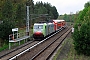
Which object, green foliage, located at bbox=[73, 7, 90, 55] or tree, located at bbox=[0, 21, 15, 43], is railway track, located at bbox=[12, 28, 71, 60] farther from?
tree, located at bbox=[0, 21, 15, 43]

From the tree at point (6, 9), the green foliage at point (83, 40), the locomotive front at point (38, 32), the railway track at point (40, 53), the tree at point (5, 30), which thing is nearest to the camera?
the railway track at point (40, 53)

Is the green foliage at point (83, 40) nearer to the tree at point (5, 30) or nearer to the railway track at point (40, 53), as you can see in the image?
the railway track at point (40, 53)

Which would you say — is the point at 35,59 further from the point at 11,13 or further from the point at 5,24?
the point at 11,13

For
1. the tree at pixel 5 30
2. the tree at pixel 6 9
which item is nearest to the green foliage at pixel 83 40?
the tree at pixel 5 30

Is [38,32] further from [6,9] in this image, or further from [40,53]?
[6,9]

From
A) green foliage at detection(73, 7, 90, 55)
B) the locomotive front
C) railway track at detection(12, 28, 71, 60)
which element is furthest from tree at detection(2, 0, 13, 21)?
green foliage at detection(73, 7, 90, 55)

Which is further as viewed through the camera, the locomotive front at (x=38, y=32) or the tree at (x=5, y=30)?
the locomotive front at (x=38, y=32)

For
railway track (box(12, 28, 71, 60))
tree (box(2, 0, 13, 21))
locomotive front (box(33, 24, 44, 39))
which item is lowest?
railway track (box(12, 28, 71, 60))

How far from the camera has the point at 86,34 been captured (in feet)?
59.0

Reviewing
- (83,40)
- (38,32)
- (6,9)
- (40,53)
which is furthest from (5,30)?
(6,9)

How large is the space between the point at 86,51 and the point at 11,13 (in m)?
30.2

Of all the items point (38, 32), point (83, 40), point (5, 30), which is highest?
point (5, 30)

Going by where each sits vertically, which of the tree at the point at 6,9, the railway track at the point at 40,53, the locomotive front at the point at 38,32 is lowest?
the railway track at the point at 40,53

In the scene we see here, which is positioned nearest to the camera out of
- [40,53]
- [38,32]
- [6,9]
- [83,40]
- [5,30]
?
[83,40]
